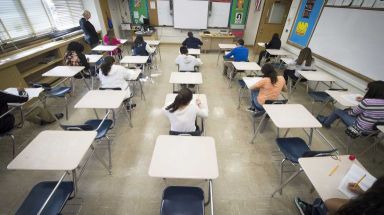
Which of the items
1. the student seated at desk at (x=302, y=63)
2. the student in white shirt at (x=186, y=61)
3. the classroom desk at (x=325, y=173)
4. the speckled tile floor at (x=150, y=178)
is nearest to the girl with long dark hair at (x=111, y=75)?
the speckled tile floor at (x=150, y=178)

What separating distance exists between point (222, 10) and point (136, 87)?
5445mm

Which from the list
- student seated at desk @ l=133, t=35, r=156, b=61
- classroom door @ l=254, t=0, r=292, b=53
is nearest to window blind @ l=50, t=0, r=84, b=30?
student seated at desk @ l=133, t=35, r=156, b=61

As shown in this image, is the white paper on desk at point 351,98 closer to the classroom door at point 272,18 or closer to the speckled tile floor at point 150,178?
the speckled tile floor at point 150,178

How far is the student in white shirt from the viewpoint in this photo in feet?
12.6

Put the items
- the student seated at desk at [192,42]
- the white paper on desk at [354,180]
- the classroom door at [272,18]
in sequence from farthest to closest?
the classroom door at [272,18], the student seated at desk at [192,42], the white paper on desk at [354,180]

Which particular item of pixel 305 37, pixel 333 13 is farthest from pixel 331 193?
pixel 305 37

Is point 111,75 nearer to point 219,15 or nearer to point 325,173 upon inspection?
point 325,173

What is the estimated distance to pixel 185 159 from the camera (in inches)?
59.6

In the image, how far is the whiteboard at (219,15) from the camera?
24.0 feet

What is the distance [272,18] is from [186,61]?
5370 mm

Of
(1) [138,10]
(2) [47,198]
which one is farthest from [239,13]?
(2) [47,198]

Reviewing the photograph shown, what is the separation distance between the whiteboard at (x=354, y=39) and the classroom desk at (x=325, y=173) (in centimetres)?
262

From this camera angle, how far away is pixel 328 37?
13.6 ft

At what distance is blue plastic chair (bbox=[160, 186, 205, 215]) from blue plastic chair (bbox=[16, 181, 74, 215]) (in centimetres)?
87
